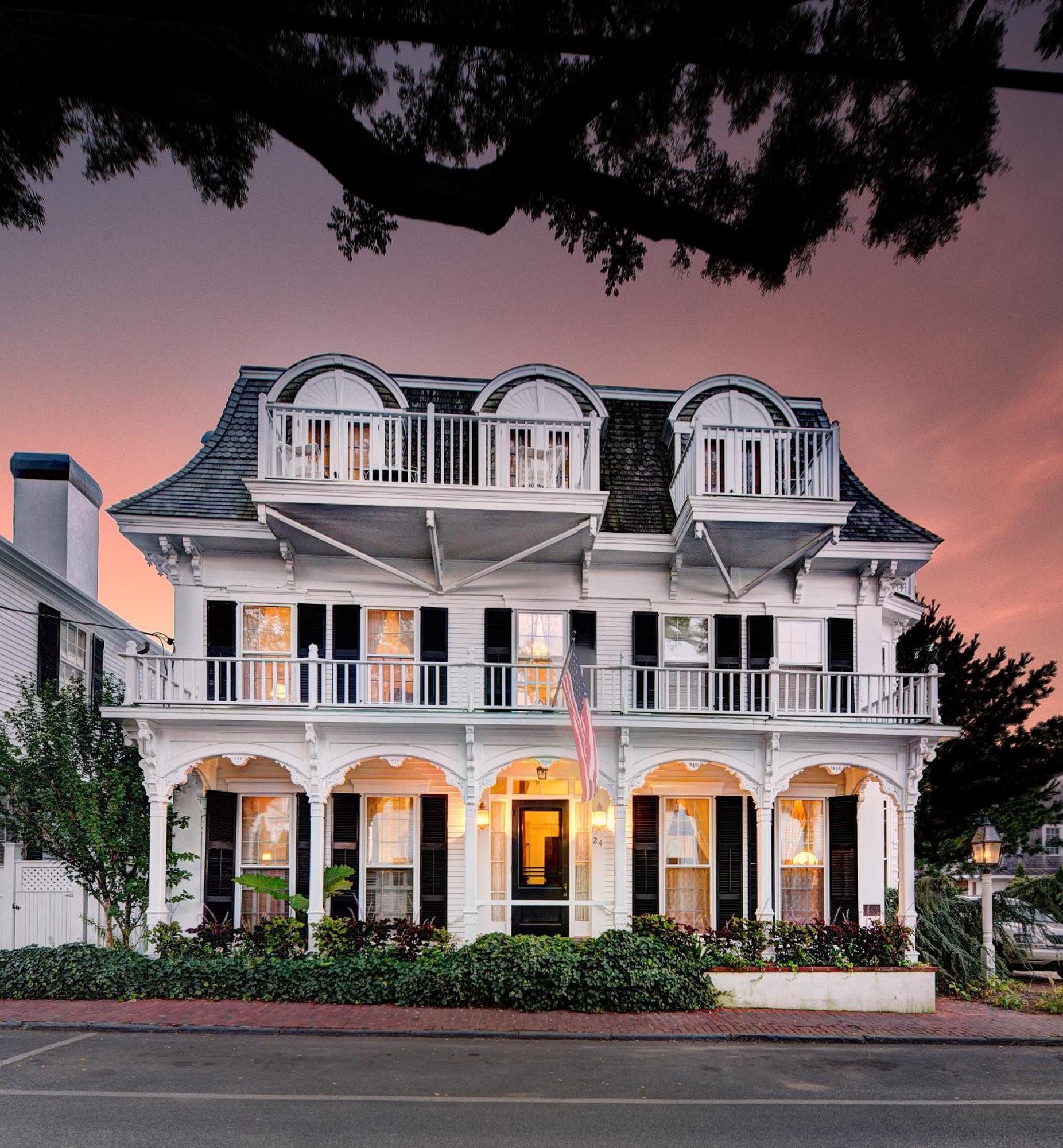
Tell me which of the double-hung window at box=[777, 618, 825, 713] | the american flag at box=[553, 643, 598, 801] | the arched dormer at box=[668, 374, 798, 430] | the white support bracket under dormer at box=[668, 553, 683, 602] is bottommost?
the american flag at box=[553, 643, 598, 801]

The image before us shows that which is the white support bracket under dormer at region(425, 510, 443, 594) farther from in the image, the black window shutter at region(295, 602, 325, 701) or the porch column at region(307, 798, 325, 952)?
the porch column at region(307, 798, 325, 952)

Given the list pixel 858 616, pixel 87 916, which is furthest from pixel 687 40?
pixel 87 916

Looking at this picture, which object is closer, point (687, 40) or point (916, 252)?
point (687, 40)

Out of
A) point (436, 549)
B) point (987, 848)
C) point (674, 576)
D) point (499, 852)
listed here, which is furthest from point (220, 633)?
point (987, 848)

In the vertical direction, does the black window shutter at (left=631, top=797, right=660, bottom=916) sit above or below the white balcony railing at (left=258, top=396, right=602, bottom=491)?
below

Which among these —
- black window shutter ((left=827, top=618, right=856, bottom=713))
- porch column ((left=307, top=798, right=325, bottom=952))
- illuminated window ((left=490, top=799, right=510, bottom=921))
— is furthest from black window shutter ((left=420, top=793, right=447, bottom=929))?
black window shutter ((left=827, top=618, right=856, bottom=713))

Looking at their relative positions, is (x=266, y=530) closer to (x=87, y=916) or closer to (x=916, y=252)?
(x=87, y=916)

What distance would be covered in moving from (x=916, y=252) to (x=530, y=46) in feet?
8.37

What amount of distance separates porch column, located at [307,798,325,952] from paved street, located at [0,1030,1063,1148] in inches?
108

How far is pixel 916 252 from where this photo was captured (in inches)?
177

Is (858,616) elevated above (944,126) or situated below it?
below

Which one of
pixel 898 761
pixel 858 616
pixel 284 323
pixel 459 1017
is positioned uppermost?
pixel 284 323

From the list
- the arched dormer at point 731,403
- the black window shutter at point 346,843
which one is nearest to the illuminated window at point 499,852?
the black window shutter at point 346,843

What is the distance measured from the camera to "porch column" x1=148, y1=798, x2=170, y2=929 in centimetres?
1340
